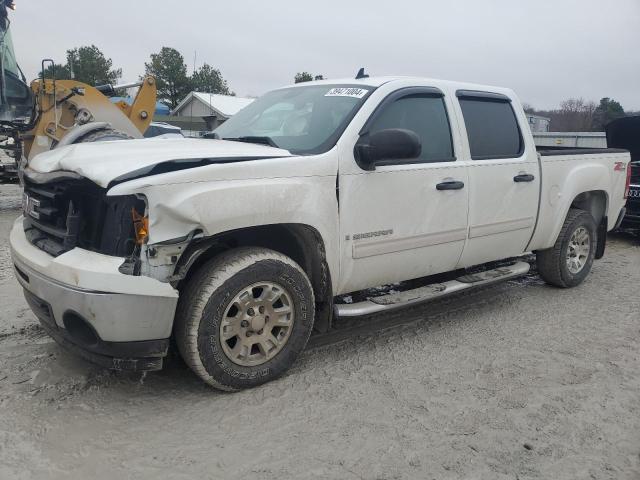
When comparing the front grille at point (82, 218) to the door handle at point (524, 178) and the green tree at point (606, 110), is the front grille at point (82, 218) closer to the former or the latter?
the door handle at point (524, 178)

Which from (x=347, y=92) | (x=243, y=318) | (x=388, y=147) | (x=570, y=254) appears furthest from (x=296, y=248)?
(x=570, y=254)

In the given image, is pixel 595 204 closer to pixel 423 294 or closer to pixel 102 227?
pixel 423 294

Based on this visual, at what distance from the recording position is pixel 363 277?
379 cm

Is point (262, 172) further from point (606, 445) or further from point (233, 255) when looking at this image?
point (606, 445)

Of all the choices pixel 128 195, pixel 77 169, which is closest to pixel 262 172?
pixel 128 195

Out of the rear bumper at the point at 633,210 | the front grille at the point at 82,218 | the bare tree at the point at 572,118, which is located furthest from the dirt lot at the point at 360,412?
the bare tree at the point at 572,118

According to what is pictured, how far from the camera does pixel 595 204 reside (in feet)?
19.8

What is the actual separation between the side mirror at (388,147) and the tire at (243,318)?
0.85 metres

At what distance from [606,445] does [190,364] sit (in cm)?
227

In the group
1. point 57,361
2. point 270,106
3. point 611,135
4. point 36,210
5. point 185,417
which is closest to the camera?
point 185,417

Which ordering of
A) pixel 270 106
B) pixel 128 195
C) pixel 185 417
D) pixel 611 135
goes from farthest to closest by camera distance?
pixel 611 135 → pixel 270 106 → pixel 185 417 → pixel 128 195

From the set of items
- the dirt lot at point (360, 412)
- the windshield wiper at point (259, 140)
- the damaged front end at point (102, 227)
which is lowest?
the dirt lot at point (360, 412)

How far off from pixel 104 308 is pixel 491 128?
3472mm

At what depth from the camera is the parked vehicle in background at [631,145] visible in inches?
336
